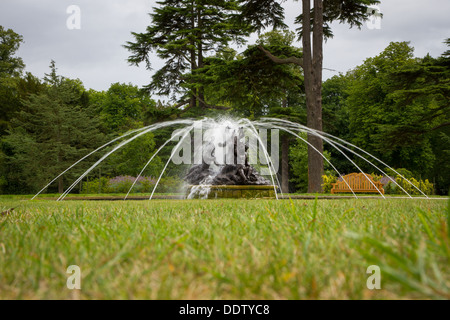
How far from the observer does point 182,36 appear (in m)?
25.0

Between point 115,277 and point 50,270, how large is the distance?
11.5 inches

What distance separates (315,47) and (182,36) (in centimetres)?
1288

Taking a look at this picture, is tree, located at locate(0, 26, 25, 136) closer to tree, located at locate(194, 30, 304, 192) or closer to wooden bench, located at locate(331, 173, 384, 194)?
tree, located at locate(194, 30, 304, 192)

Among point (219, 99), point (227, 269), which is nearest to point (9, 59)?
point (219, 99)

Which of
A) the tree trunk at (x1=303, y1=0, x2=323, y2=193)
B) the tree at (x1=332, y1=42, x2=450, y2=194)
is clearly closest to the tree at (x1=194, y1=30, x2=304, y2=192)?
the tree trunk at (x1=303, y1=0, x2=323, y2=193)

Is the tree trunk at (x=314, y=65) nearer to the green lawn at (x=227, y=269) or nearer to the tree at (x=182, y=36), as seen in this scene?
the tree at (x=182, y=36)

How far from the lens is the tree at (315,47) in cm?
1498

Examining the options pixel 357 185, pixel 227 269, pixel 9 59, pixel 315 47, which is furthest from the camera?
pixel 9 59

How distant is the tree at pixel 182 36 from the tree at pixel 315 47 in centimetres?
692

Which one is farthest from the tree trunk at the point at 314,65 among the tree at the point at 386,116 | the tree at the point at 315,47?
the tree at the point at 386,116

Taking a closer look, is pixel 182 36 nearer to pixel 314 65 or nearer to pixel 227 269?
pixel 314 65

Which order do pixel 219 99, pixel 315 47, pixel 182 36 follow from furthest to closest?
pixel 182 36 < pixel 219 99 < pixel 315 47

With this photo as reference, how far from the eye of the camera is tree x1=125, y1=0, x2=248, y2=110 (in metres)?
23.8

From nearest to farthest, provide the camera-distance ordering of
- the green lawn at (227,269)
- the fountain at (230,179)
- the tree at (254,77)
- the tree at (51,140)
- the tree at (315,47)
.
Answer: the green lawn at (227,269), the fountain at (230,179), the tree at (315,47), the tree at (254,77), the tree at (51,140)
